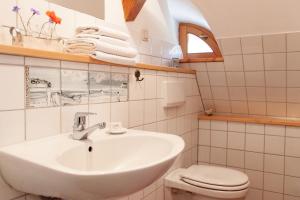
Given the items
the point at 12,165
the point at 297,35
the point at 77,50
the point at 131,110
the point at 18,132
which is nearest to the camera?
the point at 12,165

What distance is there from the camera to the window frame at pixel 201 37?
2381 mm

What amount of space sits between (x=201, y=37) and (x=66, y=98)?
170cm

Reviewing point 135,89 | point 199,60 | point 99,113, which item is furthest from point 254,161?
point 99,113

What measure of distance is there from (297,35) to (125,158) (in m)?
1.48

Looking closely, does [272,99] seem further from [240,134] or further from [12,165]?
[12,165]

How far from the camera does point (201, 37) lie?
2.47 meters

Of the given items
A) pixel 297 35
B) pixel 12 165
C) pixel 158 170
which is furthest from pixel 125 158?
pixel 297 35

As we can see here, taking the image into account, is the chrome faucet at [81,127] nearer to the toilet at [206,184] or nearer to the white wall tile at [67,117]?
the white wall tile at [67,117]

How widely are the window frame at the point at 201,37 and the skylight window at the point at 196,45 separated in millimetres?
38

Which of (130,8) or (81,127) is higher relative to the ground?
(130,8)

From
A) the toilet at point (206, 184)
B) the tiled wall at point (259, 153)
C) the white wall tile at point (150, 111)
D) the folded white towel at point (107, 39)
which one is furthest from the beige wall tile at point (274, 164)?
the folded white towel at point (107, 39)

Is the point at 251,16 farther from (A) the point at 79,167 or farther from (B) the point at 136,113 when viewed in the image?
(A) the point at 79,167

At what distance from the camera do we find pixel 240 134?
7.99 ft

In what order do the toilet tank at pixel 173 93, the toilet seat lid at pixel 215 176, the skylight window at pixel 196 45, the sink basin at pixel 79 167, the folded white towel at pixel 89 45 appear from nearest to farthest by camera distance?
the sink basin at pixel 79 167, the folded white towel at pixel 89 45, the toilet seat lid at pixel 215 176, the toilet tank at pixel 173 93, the skylight window at pixel 196 45
